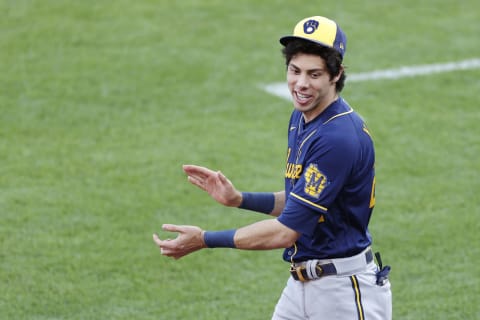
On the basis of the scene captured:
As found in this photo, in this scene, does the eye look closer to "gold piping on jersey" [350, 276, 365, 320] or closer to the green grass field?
"gold piping on jersey" [350, 276, 365, 320]

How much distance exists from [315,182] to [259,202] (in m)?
0.84

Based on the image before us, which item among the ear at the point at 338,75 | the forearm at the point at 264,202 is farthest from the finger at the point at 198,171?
the ear at the point at 338,75

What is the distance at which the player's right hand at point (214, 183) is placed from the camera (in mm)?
5223

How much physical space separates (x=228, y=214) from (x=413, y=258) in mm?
1776

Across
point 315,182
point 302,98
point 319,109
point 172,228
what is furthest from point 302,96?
point 172,228

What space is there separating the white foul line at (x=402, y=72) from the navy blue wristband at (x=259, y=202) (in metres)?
5.95

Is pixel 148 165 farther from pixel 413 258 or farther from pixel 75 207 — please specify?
pixel 413 258

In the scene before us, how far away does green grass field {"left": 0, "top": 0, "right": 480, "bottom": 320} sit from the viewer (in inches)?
290

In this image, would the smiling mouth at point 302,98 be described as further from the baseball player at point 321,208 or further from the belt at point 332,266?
the belt at point 332,266

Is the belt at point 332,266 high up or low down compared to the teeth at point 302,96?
down

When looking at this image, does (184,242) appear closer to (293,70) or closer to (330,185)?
(330,185)

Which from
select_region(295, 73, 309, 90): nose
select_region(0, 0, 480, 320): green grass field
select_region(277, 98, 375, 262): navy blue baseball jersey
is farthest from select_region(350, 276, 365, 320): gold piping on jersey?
select_region(0, 0, 480, 320): green grass field

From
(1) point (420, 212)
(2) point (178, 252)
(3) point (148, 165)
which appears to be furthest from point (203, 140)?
(2) point (178, 252)

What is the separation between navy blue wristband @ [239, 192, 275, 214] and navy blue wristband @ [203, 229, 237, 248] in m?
0.60
